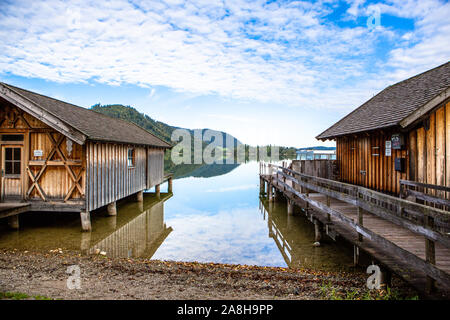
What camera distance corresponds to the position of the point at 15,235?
10.7 metres

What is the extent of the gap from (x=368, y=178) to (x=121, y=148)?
1229 cm

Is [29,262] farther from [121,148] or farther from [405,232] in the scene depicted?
[405,232]

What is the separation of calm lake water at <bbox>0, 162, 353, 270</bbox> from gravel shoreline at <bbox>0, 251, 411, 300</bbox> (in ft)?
5.35

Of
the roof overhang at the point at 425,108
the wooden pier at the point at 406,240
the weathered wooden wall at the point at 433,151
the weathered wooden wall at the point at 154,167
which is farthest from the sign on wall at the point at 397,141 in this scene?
the weathered wooden wall at the point at 154,167

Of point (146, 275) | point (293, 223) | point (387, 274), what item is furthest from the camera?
point (293, 223)

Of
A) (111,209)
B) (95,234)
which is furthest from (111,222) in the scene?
(95,234)

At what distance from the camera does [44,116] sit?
10562 millimetres

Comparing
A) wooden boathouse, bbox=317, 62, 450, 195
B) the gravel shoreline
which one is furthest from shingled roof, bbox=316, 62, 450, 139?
the gravel shoreline

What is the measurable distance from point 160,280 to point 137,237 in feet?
19.2

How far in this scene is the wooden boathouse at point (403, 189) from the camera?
4766mm

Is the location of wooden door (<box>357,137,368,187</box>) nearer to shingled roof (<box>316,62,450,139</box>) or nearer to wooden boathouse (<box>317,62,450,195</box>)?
wooden boathouse (<box>317,62,450,195</box>)

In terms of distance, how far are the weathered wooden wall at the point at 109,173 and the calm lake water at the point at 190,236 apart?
51.5 inches

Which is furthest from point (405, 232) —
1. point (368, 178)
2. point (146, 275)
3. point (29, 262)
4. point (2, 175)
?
point (2, 175)

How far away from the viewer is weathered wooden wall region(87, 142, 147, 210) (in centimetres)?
1157
